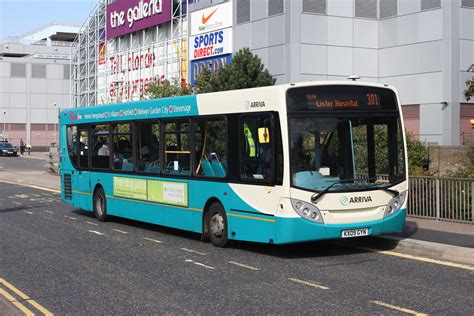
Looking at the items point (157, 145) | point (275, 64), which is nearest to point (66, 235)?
point (157, 145)

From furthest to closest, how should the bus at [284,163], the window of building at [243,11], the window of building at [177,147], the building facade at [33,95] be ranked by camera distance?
the building facade at [33,95], the window of building at [243,11], the window of building at [177,147], the bus at [284,163]

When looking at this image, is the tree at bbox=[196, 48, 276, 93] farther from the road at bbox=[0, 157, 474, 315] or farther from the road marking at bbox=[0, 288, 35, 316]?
the road marking at bbox=[0, 288, 35, 316]

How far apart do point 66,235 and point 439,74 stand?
27.2 meters

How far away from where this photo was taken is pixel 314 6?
122 ft

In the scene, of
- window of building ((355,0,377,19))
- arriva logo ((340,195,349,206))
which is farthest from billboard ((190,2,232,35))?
arriva logo ((340,195,349,206))

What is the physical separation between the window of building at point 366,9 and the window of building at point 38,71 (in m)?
64.6

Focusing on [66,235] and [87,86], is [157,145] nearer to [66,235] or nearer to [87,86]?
[66,235]

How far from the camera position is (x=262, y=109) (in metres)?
10.5

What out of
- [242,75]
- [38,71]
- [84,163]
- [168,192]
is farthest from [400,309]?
[38,71]

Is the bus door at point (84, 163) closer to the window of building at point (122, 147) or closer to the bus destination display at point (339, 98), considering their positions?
the window of building at point (122, 147)

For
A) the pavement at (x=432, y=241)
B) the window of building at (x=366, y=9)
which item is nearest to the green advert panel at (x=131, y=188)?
the pavement at (x=432, y=241)

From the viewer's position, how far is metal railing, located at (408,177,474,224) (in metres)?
13.3

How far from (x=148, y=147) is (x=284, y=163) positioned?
14.8 feet

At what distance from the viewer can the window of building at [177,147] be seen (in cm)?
1244
